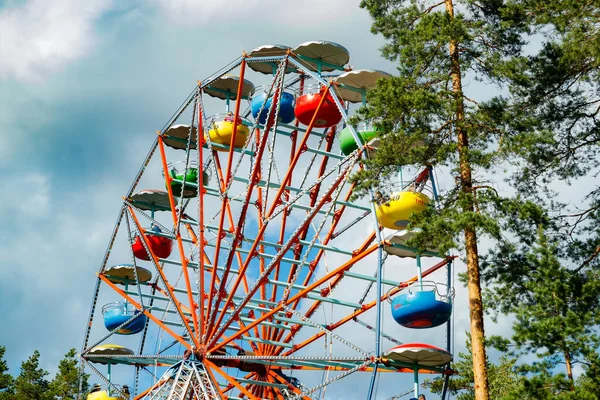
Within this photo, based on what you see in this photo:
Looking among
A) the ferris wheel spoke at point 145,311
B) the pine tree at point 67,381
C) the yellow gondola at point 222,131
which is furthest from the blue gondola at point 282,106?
the pine tree at point 67,381

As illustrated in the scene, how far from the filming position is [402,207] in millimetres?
16031

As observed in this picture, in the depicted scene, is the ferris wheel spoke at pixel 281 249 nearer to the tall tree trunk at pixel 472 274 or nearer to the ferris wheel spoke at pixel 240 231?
the ferris wheel spoke at pixel 240 231

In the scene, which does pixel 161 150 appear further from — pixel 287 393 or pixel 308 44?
pixel 287 393

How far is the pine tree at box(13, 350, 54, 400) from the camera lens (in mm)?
37562

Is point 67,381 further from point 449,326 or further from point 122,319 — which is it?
point 449,326

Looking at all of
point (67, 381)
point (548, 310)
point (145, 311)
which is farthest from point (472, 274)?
point (67, 381)

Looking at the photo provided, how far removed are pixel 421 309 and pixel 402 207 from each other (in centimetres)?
186

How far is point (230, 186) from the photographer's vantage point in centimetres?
2038

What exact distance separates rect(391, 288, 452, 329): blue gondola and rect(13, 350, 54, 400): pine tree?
24950 mm

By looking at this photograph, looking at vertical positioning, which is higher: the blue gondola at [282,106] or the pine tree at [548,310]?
the blue gondola at [282,106]

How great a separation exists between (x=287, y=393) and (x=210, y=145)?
242 inches

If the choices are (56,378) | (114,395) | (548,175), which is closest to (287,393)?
(114,395)

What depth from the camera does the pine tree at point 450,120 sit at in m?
13.9

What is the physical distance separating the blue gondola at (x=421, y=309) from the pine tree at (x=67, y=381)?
80.0 ft
